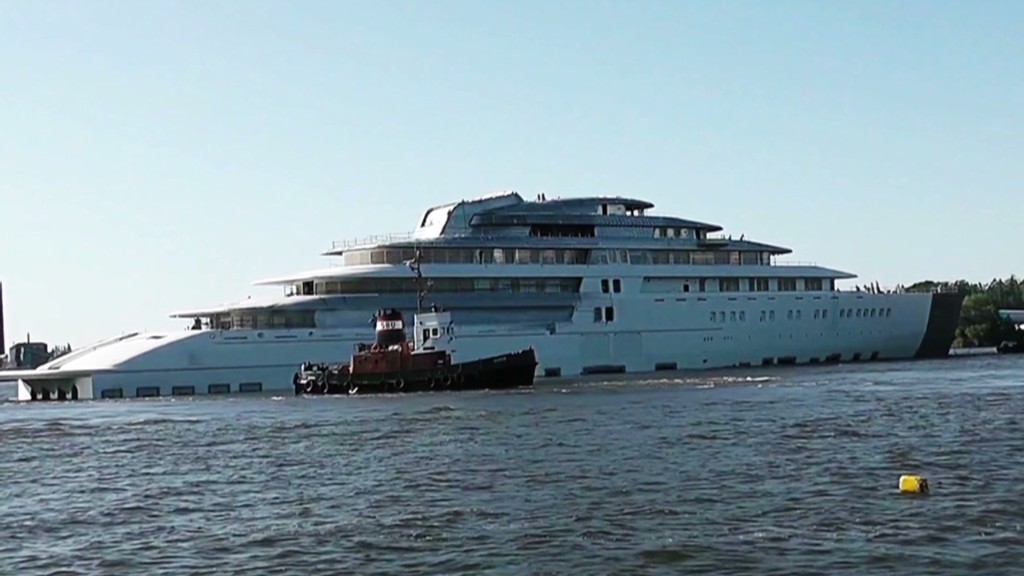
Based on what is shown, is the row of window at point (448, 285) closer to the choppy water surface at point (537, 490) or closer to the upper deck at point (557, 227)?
the upper deck at point (557, 227)

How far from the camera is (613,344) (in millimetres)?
71688

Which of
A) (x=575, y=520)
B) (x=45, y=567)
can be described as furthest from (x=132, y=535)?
(x=575, y=520)

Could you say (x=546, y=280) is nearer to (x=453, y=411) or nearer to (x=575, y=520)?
(x=453, y=411)

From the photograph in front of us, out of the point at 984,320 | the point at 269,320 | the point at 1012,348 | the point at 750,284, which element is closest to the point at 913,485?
the point at 269,320

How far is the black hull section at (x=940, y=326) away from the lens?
81.6m

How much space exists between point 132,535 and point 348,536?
131 inches

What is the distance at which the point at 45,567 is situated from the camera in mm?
18859

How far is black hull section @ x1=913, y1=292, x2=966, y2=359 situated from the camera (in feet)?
268

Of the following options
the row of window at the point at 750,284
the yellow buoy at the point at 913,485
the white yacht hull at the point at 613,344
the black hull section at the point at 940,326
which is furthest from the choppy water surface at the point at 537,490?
the black hull section at the point at 940,326

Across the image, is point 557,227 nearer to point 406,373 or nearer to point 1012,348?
point 406,373

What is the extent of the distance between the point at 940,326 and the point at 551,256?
23774 mm

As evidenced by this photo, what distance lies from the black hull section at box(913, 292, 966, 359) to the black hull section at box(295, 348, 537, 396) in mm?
32664

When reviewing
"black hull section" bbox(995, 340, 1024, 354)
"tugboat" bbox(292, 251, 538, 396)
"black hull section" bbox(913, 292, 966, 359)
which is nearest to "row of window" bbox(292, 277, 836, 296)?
"black hull section" bbox(913, 292, 966, 359)

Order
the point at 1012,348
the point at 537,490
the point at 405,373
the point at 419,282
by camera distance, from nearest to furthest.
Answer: the point at 537,490 < the point at 405,373 < the point at 419,282 < the point at 1012,348
